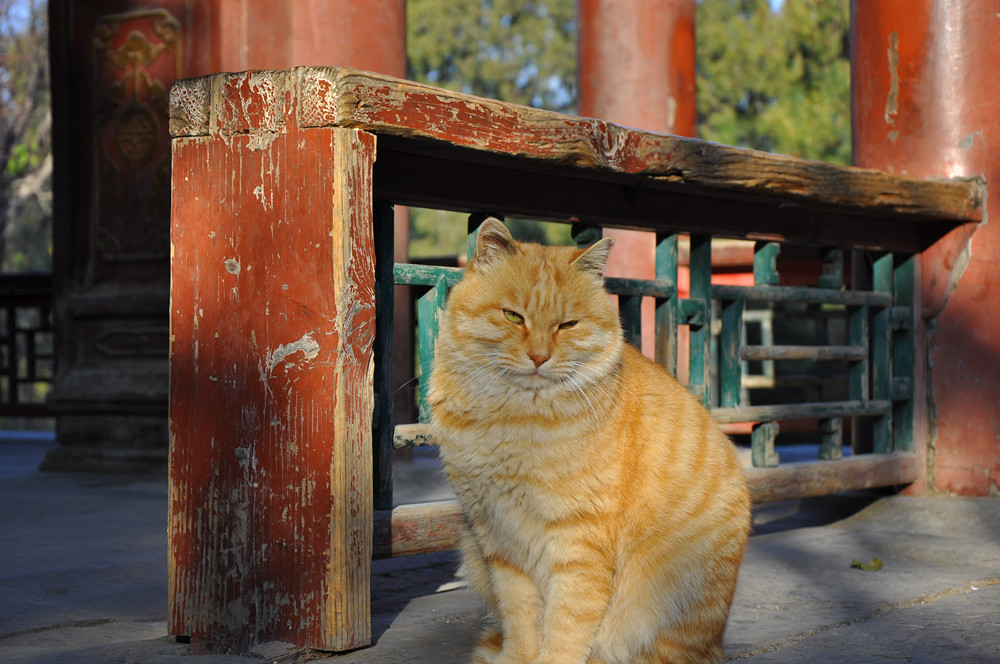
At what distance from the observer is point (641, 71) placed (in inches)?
310

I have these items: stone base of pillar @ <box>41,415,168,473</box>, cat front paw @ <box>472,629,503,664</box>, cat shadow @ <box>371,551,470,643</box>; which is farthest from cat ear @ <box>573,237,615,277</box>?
stone base of pillar @ <box>41,415,168,473</box>

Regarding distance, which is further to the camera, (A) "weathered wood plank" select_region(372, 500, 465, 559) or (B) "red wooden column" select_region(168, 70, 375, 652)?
(A) "weathered wood plank" select_region(372, 500, 465, 559)

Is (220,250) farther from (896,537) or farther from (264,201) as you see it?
(896,537)

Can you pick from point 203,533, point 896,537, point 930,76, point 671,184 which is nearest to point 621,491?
point 203,533

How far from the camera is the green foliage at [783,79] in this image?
1888cm

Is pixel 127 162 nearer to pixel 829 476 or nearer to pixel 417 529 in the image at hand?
Result: pixel 417 529

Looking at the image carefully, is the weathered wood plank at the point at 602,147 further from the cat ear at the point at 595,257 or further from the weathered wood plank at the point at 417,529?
the weathered wood plank at the point at 417,529

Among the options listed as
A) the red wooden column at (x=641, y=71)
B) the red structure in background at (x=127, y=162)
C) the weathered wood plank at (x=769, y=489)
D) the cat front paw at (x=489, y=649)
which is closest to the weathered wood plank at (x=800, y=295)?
the weathered wood plank at (x=769, y=489)

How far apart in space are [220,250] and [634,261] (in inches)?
220

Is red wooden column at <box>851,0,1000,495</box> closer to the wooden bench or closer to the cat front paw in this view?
the wooden bench

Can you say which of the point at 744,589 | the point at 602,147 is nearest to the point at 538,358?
the point at 602,147

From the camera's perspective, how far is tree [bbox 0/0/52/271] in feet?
53.3

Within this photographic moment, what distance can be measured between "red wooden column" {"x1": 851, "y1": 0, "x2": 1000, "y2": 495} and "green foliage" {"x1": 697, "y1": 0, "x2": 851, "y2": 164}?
13.8m

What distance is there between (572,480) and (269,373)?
790mm
